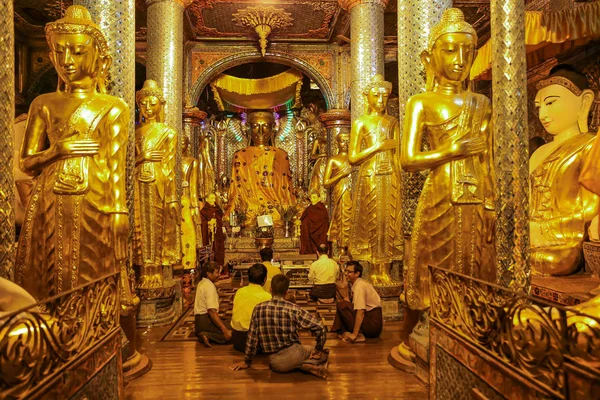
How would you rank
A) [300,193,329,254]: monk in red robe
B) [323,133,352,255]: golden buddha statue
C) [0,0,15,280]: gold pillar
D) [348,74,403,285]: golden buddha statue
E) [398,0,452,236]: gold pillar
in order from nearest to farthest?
[0,0,15,280]: gold pillar < [398,0,452,236]: gold pillar < [348,74,403,285]: golden buddha statue < [323,133,352,255]: golden buddha statue < [300,193,329,254]: monk in red robe

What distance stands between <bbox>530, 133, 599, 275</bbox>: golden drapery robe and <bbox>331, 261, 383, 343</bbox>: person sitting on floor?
5.51ft

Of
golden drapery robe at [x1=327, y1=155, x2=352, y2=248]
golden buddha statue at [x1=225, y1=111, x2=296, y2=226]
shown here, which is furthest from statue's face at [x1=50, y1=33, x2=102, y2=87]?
golden buddha statue at [x1=225, y1=111, x2=296, y2=226]

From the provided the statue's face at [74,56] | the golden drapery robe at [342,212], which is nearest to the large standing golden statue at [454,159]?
the statue's face at [74,56]

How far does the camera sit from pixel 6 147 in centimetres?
264

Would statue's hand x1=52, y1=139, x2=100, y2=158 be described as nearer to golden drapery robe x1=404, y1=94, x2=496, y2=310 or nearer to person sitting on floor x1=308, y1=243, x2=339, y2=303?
golden drapery robe x1=404, y1=94, x2=496, y2=310

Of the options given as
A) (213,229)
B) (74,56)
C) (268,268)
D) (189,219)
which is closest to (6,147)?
(74,56)

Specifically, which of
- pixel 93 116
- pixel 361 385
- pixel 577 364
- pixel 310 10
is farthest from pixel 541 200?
Result: pixel 310 10

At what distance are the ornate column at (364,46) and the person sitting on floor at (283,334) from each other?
3.53 m

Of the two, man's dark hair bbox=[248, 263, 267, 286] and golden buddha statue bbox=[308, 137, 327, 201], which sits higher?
golden buddha statue bbox=[308, 137, 327, 201]

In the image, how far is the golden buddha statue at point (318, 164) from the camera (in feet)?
43.1

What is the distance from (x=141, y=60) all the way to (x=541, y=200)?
27.7 ft

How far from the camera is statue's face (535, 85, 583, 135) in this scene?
204 inches

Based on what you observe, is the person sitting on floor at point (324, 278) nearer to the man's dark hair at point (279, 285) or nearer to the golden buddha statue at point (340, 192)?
the golden buddha statue at point (340, 192)

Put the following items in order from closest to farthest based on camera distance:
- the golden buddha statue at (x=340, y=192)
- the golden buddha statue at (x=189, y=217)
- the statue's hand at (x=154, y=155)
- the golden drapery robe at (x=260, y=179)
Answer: the statue's hand at (x=154, y=155) → the golden buddha statue at (x=189, y=217) → the golden buddha statue at (x=340, y=192) → the golden drapery robe at (x=260, y=179)
